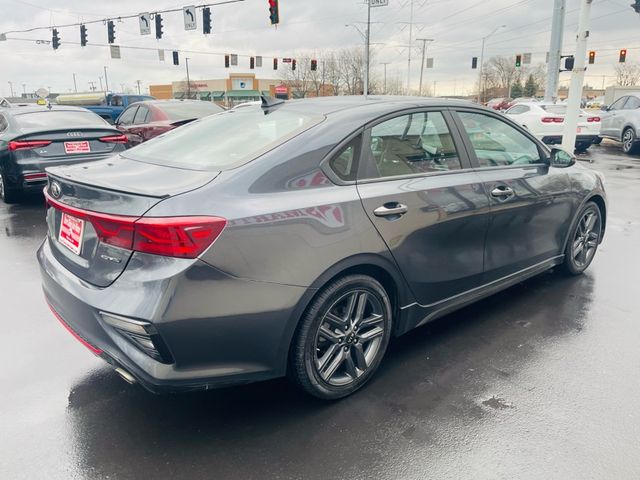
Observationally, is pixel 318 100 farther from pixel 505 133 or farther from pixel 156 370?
pixel 156 370

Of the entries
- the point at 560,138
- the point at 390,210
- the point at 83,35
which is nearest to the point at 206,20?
the point at 83,35

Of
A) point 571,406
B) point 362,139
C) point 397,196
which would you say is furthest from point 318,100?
point 571,406

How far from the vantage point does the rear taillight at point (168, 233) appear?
2172 mm

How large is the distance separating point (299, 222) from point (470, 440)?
53.4 inches

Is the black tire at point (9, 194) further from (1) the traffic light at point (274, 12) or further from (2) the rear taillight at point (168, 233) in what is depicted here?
(1) the traffic light at point (274, 12)

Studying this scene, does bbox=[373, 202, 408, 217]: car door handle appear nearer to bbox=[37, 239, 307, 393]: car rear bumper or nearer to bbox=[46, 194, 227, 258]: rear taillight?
bbox=[37, 239, 307, 393]: car rear bumper

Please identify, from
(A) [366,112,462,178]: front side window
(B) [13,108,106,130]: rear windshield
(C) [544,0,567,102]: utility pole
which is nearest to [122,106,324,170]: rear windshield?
(A) [366,112,462,178]: front side window

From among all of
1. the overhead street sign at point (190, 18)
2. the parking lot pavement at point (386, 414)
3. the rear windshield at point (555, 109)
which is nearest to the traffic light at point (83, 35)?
the overhead street sign at point (190, 18)

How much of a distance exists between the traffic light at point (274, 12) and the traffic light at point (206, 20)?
4.60 meters

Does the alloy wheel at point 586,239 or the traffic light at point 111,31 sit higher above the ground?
the traffic light at point 111,31

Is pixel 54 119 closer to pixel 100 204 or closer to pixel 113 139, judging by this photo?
pixel 113 139

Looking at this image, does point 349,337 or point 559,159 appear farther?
point 559,159

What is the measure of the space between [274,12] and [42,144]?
1488 cm

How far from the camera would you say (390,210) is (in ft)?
9.33
